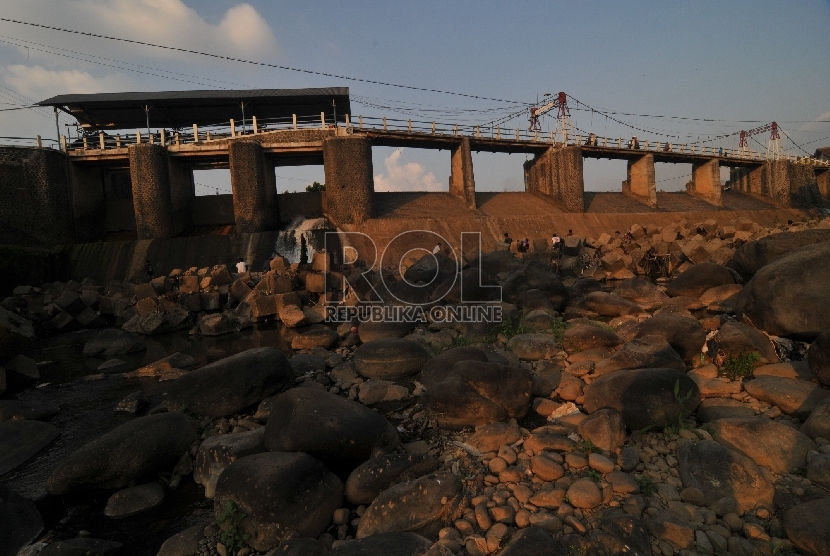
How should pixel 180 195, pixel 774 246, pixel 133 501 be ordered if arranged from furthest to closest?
pixel 180 195, pixel 774 246, pixel 133 501

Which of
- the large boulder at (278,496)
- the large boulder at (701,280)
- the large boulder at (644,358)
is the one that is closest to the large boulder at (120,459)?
the large boulder at (278,496)

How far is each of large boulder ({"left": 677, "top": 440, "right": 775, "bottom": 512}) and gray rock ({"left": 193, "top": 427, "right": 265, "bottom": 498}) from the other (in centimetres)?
464

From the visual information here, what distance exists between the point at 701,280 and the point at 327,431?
1095 centimetres

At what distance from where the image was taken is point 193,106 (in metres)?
27.9

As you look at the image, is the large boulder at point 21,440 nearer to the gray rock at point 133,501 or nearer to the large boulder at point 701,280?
the gray rock at point 133,501

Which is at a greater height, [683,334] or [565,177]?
[565,177]

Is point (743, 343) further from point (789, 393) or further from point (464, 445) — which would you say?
point (464, 445)

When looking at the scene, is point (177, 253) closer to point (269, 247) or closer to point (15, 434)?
point (269, 247)

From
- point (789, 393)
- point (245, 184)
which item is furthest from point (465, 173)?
point (789, 393)

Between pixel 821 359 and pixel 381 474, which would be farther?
pixel 821 359

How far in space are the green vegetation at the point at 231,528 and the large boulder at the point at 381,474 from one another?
1.04 meters

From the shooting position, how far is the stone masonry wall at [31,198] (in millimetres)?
22266

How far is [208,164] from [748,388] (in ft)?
103

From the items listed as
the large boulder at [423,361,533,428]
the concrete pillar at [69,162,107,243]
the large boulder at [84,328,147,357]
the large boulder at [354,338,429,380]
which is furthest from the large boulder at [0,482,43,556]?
the concrete pillar at [69,162,107,243]
